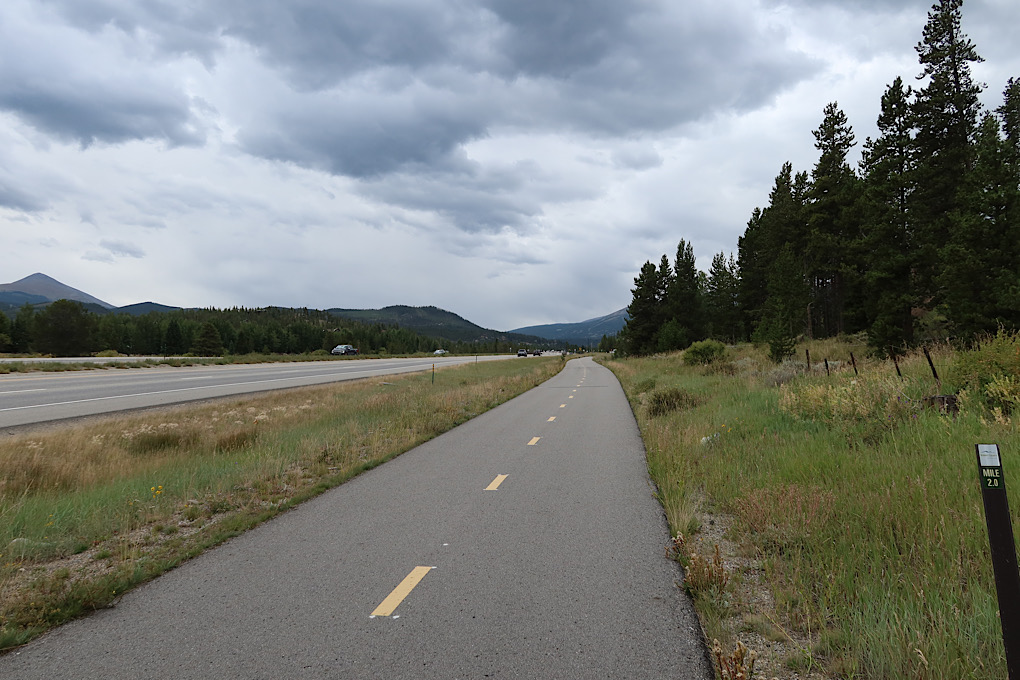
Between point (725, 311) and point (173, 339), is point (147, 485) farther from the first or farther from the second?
point (173, 339)

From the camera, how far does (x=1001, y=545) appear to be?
231 cm

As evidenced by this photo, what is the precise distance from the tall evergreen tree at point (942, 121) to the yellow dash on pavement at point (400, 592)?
3408 centimetres

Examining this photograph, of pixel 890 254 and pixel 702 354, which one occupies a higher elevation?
pixel 890 254

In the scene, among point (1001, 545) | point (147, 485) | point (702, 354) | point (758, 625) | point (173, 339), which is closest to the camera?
point (1001, 545)

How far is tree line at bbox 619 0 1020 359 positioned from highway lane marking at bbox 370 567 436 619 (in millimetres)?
24817

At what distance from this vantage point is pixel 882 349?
1058 inches

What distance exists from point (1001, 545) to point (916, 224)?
3348 centimetres

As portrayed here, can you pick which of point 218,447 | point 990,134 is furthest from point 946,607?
point 990,134

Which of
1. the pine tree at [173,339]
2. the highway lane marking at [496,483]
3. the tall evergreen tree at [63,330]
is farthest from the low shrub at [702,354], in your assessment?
the pine tree at [173,339]

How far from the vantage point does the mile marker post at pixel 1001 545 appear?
230 cm

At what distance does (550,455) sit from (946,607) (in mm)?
7055

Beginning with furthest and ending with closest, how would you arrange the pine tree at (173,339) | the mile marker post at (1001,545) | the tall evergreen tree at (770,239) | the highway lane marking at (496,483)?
the pine tree at (173,339), the tall evergreen tree at (770,239), the highway lane marking at (496,483), the mile marker post at (1001,545)

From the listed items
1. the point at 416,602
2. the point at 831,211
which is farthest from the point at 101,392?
the point at 831,211

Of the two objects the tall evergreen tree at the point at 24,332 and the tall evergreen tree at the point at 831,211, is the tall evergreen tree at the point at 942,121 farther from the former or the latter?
the tall evergreen tree at the point at 24,332
